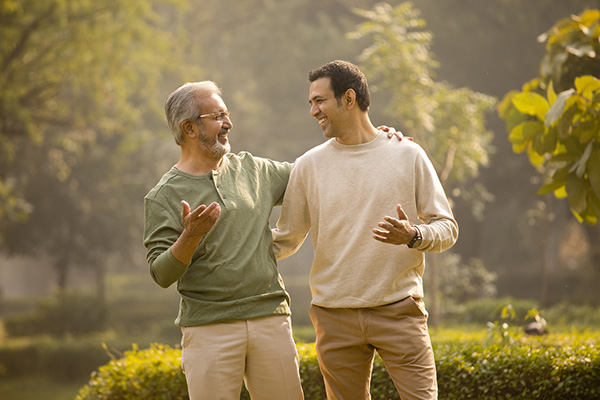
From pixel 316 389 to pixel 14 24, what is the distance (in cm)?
1078

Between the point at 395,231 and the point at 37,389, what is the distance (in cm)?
1213

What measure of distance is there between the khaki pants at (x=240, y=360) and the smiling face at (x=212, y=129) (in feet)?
2.91

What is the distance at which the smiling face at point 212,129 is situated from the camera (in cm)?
359

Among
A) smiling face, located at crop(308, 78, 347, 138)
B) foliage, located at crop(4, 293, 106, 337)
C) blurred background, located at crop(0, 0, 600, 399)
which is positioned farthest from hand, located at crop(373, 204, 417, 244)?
foliage, located at crop(4, 293, 106, 337)

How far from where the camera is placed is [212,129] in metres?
3.59

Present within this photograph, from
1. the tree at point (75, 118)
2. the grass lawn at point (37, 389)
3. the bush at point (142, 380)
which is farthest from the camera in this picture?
the tree at point (75, 118)

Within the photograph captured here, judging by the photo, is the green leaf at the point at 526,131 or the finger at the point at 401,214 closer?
the finger at the point at 401,214

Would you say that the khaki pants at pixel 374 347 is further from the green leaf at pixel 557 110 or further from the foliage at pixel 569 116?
the foliage at pixel 569 116

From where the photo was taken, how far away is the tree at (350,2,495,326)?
10781 millimetres

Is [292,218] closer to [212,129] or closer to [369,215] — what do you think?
[369,215]

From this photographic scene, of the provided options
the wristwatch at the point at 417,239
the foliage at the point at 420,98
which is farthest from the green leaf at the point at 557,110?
the foliage at the point at 420,98

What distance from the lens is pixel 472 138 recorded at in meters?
11.4

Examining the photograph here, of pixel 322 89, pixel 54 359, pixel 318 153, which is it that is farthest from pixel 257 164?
pixel 54 359

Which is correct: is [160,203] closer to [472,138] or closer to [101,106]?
[472,138]
